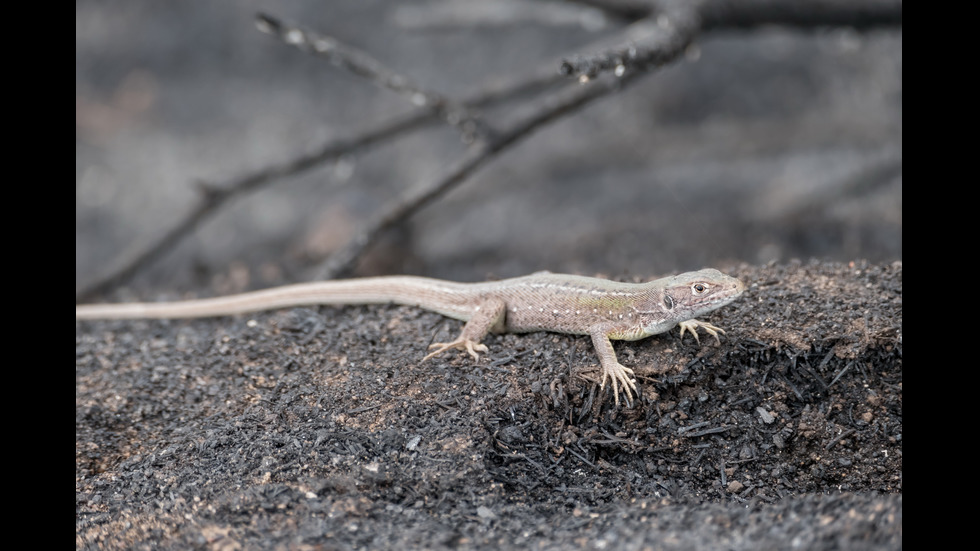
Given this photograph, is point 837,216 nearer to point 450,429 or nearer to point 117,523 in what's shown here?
point 450,429

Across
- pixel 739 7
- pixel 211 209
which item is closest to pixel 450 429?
pixel 211 209

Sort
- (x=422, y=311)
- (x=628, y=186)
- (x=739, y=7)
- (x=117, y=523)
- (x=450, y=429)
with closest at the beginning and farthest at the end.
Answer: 1. (x=117, y=523)
2. (x=450, y=429)
3. (x=422, y=311)
4. (x=739, y=7)
5. (x=628, y=186)

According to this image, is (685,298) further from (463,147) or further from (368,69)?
(463,147)

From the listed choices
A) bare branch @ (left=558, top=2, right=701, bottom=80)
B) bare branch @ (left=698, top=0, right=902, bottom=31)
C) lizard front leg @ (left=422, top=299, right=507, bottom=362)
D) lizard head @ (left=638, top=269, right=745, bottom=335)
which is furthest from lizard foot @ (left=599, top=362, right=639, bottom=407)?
bare branch @ (left=698, top=0, right=902, bottom=31)

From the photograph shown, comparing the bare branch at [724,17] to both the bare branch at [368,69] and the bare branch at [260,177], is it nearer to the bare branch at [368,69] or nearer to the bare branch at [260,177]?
the bare branch at [260,177]

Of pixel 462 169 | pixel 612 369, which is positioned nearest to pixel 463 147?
pixel 462 169

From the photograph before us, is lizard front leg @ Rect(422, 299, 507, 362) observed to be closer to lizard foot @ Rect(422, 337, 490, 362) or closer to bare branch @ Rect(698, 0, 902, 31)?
lizard foot @ Rect(422, 337, 490, 362)
